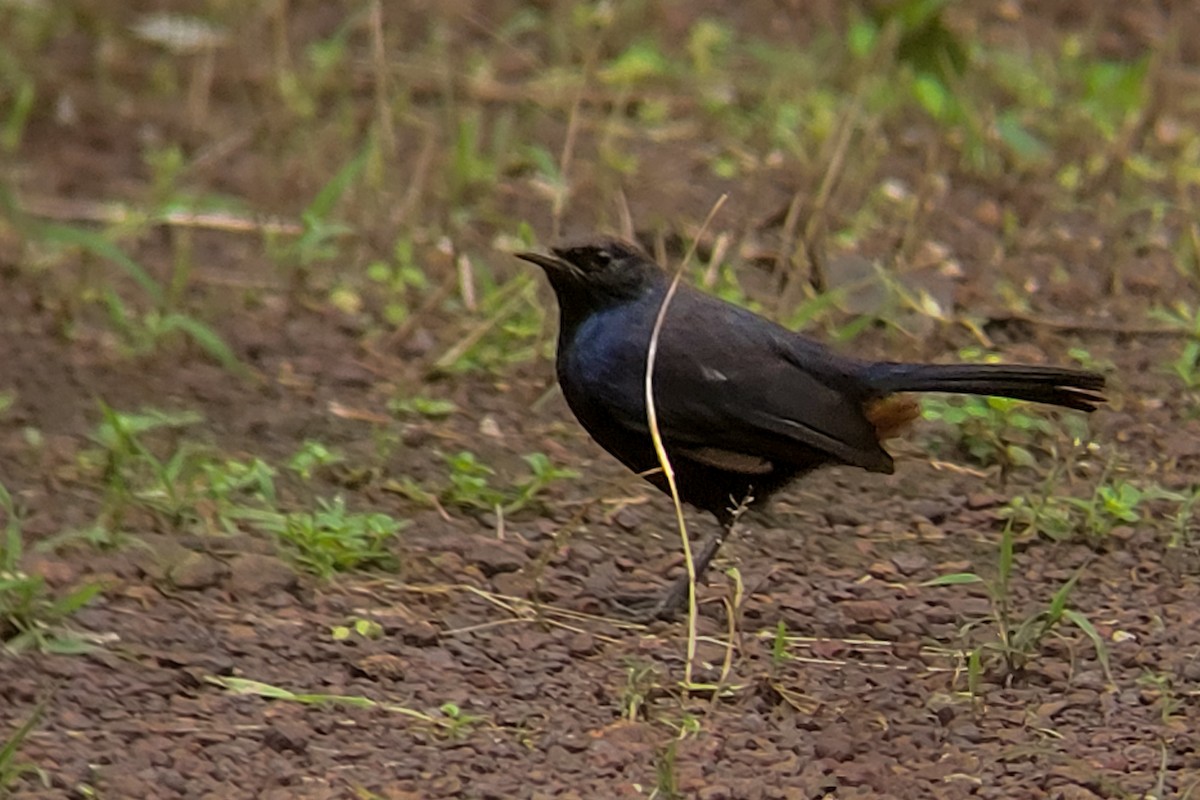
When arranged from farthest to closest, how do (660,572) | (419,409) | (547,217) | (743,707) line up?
(547,217), (419,409), (660,572), (743,707)

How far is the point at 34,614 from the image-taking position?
11.9ft

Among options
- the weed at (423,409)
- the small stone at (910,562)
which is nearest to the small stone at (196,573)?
the weed at (423,409)

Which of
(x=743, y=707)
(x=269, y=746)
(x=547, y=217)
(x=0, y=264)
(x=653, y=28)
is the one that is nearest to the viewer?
(x=269, y=746)

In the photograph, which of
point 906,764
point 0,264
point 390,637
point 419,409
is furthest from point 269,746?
point 0,264

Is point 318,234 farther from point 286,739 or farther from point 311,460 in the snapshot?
point 286,739

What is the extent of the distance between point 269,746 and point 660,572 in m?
1.21

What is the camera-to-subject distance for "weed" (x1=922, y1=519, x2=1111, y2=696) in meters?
3.60

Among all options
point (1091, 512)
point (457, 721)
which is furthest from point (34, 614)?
point (1091, 512)

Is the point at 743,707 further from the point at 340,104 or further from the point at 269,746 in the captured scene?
the point at 340,104

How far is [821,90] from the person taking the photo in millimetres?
6941

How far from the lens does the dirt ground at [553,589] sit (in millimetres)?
3277

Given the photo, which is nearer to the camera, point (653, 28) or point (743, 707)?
point (743, 707)

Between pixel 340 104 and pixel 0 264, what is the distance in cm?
169

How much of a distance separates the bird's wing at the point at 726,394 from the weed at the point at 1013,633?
1.41 ft
